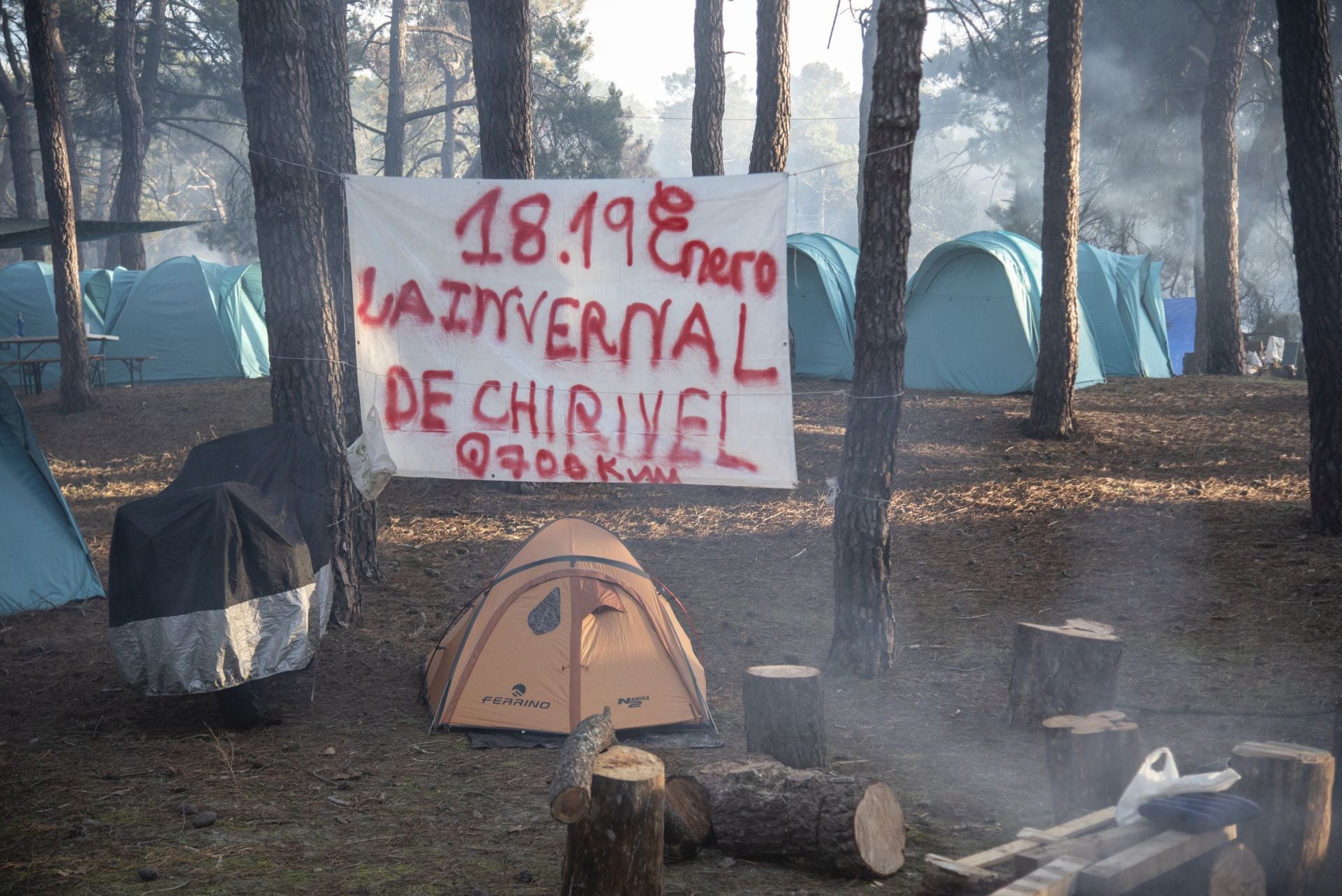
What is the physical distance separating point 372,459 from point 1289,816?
448 centimetres

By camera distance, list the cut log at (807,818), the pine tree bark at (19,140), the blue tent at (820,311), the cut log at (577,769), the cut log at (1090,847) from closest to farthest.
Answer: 1. the cut log at (1090,847)
2. the cut log at (577,769)
3. the cut log at (807,818)
4. the blue tent at (820,311)
5. the pine tree bark at (19,140)

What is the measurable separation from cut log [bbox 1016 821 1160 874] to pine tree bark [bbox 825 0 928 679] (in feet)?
8.91

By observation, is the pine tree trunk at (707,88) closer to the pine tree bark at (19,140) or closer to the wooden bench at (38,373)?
the wooden bench at (38,373)

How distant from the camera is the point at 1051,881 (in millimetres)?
2975

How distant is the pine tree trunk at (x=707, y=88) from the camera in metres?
11.1

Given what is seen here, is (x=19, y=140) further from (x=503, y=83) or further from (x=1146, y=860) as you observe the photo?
(x=1146, y=860)

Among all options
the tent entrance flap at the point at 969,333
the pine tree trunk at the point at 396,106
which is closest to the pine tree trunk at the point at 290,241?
the tent entrance flap at the point at 969,333

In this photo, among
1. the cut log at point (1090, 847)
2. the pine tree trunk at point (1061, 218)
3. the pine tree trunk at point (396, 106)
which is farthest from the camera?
the pine tree trunk at point (396, 106)

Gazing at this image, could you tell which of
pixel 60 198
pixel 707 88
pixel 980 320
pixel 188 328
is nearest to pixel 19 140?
pixel 188 328

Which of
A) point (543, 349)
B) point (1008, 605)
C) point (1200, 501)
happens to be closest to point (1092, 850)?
point (543, 349)

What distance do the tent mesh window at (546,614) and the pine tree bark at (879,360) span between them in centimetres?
166

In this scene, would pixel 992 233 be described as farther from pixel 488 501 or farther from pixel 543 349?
pixel 543 349

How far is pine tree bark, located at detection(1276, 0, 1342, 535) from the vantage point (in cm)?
742

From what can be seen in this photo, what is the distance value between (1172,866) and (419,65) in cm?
4044
